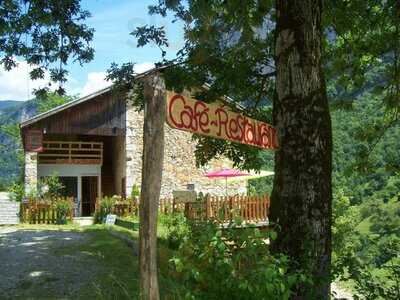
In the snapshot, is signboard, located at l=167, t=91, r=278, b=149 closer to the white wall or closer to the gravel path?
the gravel path

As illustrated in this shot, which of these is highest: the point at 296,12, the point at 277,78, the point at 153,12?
the point at 153,12

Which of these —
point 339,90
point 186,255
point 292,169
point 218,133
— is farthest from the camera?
point 339,90

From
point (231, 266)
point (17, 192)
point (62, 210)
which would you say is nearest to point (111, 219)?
point (62, 210)

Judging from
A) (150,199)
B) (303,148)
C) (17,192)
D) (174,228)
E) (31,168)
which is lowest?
(174,228)

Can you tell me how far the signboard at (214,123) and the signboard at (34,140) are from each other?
23.4 m

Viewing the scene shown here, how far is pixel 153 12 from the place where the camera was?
9680 millimetres

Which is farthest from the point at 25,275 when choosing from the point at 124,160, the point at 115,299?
the point at 124,160

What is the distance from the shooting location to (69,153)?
29.3m

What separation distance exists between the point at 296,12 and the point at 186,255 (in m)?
2.61

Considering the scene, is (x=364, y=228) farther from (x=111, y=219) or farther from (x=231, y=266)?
(x=231, y=266)

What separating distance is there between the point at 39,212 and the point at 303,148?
18.0 metres

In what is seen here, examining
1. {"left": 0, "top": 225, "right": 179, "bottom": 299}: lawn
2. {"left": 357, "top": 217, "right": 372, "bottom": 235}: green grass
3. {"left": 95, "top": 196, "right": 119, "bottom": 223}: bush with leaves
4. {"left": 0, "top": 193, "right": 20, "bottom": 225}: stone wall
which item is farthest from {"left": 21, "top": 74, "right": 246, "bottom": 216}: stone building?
{"left": 0, "top": 225, "right": 179, "bottom": 299}: lawn

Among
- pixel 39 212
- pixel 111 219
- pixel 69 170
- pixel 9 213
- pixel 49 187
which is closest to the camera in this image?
pixel 111 219

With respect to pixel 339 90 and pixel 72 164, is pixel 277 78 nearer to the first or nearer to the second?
pixel 339 90
